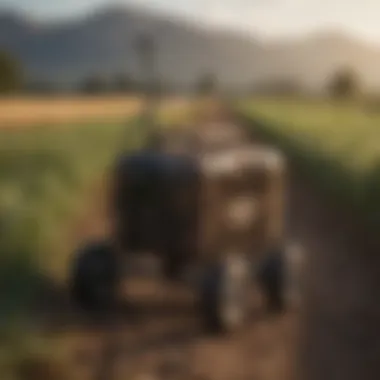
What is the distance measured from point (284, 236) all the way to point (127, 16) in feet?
1.43

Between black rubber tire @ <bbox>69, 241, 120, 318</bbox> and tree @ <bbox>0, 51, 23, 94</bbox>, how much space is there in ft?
0.94

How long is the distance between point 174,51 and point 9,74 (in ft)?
0.70

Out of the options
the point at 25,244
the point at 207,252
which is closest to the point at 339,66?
the point at 207,252

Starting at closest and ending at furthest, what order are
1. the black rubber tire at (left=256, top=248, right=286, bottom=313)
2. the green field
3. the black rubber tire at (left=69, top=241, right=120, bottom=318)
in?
1. the green field
2. the black rubber tire at (left=69, top=241, right=120, bottom=318)
3. the black rubber tire at (left=256, top=248, right=286, bottom=313)

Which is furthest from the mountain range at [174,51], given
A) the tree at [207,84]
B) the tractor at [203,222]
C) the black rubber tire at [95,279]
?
the black rubber tire at [95,279]

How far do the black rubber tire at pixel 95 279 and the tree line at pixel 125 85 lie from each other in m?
0.25

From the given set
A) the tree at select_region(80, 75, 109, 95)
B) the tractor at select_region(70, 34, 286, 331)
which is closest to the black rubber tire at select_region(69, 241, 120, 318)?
the tractor at select_region(70, 34, 286, 331)

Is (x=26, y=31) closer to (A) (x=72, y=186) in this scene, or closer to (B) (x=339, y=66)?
Result: (A) (x=72, y=186)

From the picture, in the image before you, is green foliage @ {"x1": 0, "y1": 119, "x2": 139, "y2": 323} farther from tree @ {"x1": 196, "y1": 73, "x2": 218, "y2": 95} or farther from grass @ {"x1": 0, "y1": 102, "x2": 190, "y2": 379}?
tree @ {"x1": 196, "y1": 73, "x2": 218, "y2": 95}

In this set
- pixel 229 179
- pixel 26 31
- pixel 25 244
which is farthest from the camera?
pixel 229 179

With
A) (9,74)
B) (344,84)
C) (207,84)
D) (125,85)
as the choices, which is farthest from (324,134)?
(9,74)

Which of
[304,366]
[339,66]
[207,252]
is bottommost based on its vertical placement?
[304,366]

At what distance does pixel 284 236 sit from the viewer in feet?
5.12

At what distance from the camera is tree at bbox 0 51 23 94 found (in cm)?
126
